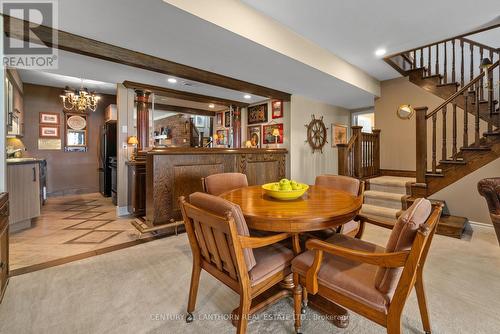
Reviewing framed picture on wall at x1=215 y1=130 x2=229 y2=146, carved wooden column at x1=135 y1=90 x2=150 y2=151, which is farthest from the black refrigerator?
framed picture on wall at x1=215 y1=130 x2=229 y2=146

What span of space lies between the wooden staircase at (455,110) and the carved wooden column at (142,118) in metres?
4.47

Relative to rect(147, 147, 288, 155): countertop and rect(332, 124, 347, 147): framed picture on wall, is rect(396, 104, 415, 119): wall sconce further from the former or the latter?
rect(147, 147, 288, 155): countertop

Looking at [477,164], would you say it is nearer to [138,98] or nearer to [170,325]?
[170,325]

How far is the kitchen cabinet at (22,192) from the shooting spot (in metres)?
3.11

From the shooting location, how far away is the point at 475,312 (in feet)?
5.20

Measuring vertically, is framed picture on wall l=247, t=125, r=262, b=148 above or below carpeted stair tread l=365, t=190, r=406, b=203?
above

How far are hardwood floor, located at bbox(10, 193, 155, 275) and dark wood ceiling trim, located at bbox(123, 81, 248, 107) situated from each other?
237 cm

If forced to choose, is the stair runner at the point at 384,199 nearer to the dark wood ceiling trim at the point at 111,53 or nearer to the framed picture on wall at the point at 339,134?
the framed picture on wall at the point at 339,134

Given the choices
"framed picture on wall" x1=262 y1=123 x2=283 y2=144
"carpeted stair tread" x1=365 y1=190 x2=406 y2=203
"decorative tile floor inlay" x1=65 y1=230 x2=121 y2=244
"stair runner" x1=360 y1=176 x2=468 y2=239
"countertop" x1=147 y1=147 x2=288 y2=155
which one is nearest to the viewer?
"decorative tile floor inlay" x1=65 y1=230 x2=121 y2=244

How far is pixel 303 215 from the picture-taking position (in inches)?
54.4

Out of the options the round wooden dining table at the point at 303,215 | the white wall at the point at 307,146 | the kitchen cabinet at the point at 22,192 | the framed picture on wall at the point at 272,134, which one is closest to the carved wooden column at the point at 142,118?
the kitchen cabinet at the point at 22,192

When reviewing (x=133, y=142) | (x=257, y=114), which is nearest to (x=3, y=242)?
(x=133, y=142)

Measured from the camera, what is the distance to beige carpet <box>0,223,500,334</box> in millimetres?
1467

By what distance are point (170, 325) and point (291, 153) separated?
162 inches
